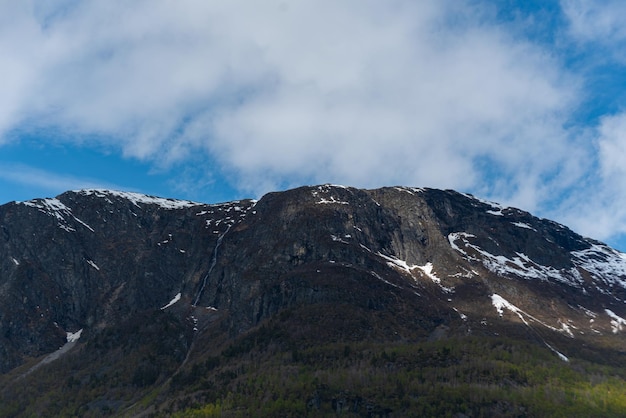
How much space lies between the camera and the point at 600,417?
198m

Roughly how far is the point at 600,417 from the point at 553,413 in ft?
45.5

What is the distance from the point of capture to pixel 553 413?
19975cm
